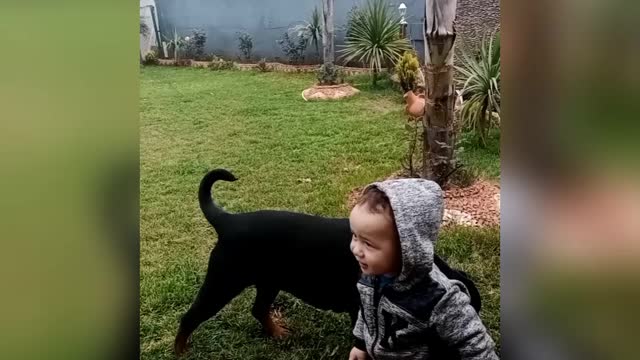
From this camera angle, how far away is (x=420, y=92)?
1502mm

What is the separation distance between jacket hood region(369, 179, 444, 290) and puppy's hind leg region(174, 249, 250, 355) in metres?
0.35

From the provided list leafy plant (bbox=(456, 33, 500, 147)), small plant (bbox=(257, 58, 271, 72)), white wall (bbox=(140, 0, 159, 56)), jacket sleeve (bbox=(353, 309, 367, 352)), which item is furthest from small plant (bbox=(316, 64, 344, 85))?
jacket sleeve (bbox=(353, 309, 367, 352))

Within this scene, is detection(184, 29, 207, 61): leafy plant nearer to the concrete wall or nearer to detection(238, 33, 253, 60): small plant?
detection(238, 33, 253, 60): small plant

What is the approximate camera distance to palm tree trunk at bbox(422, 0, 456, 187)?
1.47 m

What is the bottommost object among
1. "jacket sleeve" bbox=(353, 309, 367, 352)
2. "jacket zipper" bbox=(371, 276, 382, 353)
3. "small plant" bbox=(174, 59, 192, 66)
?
"jacket sleeve" bbox=(353, 309, 367, 352)

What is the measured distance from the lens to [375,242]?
130 cm

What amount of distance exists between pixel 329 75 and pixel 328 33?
0.09m

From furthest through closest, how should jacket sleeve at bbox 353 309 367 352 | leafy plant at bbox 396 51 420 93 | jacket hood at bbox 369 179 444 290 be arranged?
1. leafy plant at bbox 396 51 420 93
2. jacket sleeve at bbox 353 309 367 352
3. jacket hood at bbox 369 179 444 290

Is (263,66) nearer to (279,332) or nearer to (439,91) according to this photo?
(439,91)

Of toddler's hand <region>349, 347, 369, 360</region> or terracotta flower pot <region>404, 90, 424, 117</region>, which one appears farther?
terracotta flower pot <region>404, 90, 424, 117</region>

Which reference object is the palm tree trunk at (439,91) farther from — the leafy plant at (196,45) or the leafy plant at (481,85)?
the leafy plant at (196,45)

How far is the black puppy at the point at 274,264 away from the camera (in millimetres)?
1405
